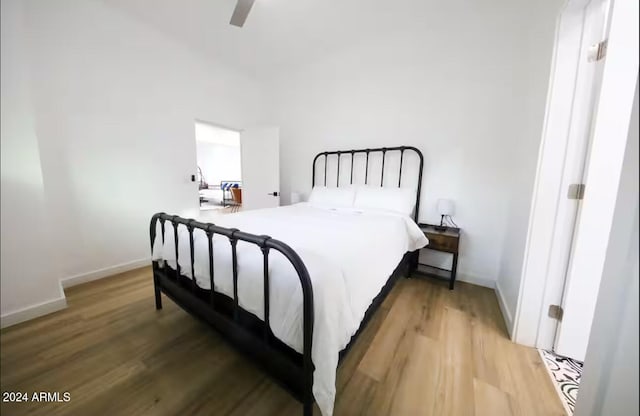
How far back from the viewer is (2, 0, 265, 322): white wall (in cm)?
197

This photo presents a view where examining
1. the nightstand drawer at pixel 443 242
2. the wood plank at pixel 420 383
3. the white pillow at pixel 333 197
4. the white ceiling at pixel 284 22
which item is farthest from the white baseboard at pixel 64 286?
the nightstand drawer at pixel 443 242

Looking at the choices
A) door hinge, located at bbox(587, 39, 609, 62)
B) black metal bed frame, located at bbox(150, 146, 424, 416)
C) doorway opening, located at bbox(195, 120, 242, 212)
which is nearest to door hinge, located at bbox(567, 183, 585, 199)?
door hinge, located at bbox(587, 39, 609, 62)

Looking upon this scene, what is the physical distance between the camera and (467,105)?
2305 millimetres

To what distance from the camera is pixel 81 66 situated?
2117mm

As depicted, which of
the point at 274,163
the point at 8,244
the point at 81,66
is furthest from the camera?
the point at 274,163

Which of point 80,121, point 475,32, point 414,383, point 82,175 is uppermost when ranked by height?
point 475,32

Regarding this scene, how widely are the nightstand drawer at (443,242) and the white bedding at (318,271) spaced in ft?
1.89

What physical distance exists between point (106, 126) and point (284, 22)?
2.10 m

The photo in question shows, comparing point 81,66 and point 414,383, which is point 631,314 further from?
point 81,66

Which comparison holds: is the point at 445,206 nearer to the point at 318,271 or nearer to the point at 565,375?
the point at 565,375

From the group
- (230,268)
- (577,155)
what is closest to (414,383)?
(230,268)

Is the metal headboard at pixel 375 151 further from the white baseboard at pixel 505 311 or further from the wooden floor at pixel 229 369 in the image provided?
the wooden floor at pixel 229 369

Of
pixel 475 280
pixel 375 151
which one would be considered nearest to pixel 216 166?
pixel 375 151

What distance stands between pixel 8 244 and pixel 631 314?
1517 millimetres
